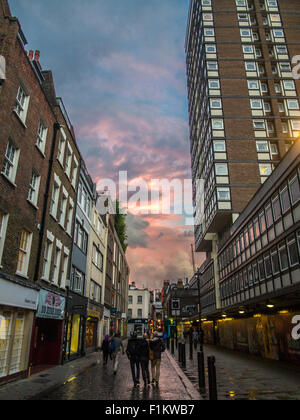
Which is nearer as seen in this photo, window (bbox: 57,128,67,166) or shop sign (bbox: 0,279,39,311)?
shop sign (bbox: 0,279,39,311)

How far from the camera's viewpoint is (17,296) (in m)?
11.4

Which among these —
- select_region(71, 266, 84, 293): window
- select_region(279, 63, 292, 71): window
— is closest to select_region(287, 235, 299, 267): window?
select_region(71, 266, 84, 293): window

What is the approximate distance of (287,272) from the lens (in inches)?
765

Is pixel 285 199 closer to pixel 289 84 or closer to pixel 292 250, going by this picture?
pixel 292 250

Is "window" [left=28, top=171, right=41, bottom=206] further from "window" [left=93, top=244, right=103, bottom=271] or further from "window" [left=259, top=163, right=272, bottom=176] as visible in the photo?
"window" [left=259, top=163, right=272, bottom=176]

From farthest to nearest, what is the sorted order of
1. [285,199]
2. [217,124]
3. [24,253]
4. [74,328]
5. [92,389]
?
[217,124] → [74,328] → [285,199] → [24,253] → [92,389]

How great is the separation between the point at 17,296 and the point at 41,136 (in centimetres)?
810

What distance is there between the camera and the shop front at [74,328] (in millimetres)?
18359

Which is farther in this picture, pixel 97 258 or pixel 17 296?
pixel 97 258

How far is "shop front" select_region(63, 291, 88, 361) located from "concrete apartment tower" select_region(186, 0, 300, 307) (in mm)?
21407

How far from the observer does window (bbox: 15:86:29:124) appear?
12495mm

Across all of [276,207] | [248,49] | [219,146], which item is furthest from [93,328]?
[248,49]
